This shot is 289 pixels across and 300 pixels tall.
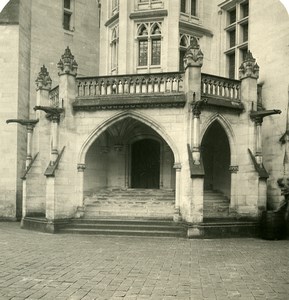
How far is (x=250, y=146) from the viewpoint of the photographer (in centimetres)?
1263

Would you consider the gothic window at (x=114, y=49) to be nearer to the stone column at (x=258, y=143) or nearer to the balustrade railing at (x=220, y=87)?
the balustrade railing at (x=220, y=87)

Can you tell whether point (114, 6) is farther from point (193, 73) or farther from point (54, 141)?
point (54, 141)

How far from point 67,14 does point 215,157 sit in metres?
10.8

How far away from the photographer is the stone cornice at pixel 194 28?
15.7 meters

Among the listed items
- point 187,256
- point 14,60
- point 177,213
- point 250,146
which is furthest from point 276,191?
point 14,60

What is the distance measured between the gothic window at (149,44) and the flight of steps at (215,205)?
611 cm

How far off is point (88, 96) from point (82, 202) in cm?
381

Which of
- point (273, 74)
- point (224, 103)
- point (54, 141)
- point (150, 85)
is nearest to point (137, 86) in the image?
point (150, 85)

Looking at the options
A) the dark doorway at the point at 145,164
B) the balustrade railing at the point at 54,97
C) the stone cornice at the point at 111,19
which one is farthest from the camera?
the stone cornice at the point at 111,19

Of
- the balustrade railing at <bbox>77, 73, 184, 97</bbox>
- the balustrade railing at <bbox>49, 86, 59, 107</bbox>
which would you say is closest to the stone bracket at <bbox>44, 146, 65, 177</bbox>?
the balustrade railing at <bbox>49, 86, 59, 107</bbox>

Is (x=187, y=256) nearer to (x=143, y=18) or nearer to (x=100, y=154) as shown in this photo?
(x=100, y=154)

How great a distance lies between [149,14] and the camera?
1555 centimetres

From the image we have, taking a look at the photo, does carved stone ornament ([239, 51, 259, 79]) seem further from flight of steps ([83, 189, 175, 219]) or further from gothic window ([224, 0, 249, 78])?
flight of steps ([83, 189, 175, 219])

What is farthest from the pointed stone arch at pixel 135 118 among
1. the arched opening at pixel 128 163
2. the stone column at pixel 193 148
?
the arched opening at pixel 128 163
